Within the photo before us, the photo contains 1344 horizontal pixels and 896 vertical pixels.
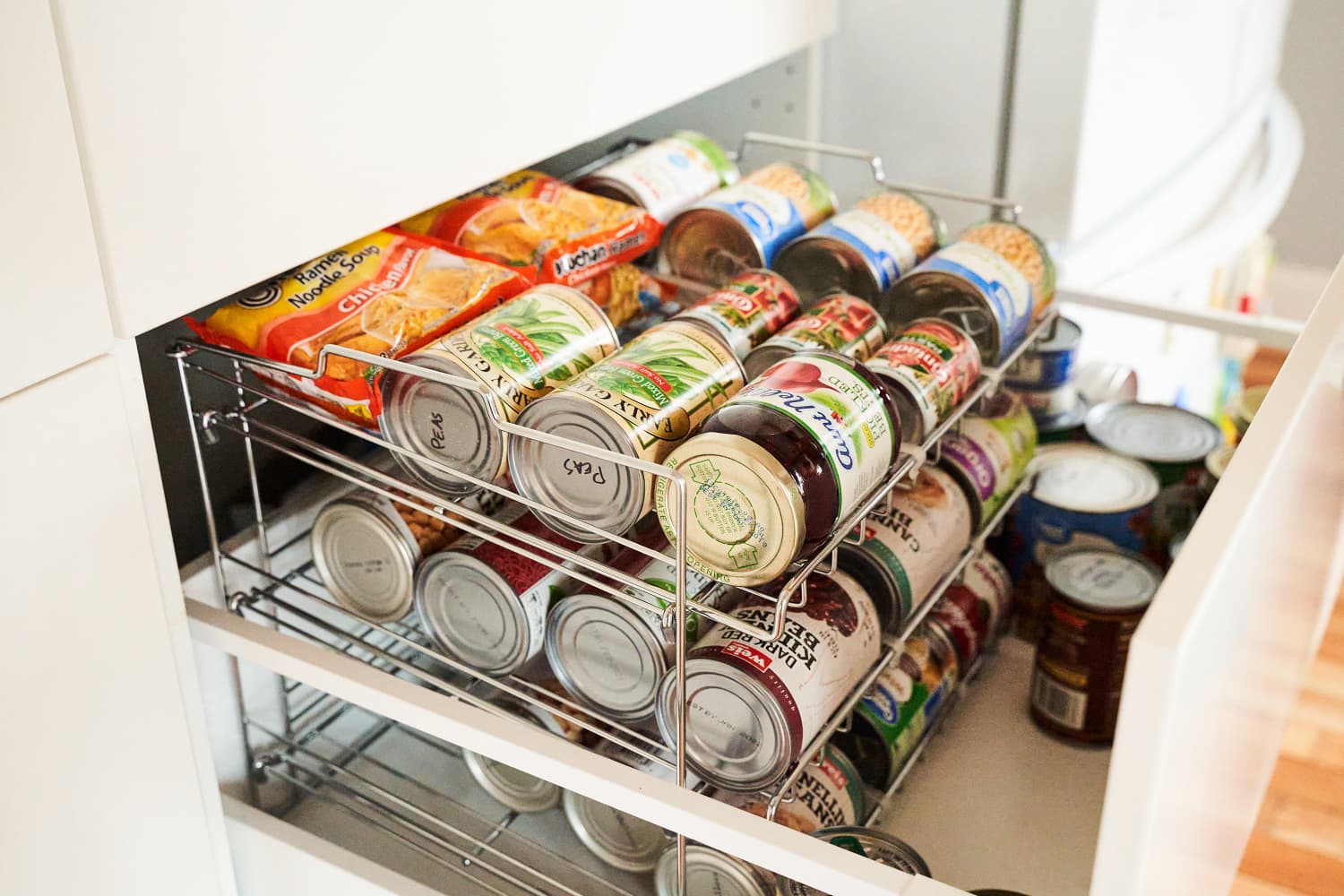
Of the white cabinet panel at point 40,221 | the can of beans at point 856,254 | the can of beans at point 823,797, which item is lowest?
the can of beans at point 823,797

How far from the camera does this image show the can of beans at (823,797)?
3.17 ft

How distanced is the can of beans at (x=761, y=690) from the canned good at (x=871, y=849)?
2.8 inches

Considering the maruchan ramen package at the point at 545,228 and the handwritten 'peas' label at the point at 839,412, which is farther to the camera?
the maruchan ramen package at the point at 545,228

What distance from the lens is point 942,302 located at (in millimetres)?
1097

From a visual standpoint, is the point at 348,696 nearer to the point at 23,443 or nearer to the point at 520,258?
the point at 23,443

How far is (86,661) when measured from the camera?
31.4 inches

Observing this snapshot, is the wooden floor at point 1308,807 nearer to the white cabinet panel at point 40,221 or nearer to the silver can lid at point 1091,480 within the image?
the silver can lid at point 1091,480

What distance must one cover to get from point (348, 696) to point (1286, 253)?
8.48 ft

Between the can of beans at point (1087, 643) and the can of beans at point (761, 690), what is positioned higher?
the can of beans at point (761, 690)

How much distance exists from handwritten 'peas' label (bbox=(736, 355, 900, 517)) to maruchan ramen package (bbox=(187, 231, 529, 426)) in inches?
9.5

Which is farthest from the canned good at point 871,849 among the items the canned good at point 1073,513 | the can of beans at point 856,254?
the can of beans at point 856,254

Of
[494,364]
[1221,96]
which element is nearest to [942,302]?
[494,364]

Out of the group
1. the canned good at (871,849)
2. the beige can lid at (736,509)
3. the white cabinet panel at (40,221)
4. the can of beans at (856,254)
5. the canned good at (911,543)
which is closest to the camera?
the white cabinet panel at (40,221)

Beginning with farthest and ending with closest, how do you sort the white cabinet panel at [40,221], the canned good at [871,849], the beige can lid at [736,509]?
the canned good at [871,849]
the beige can lid at [736,509]
the white cabinet panel at [40,221]
